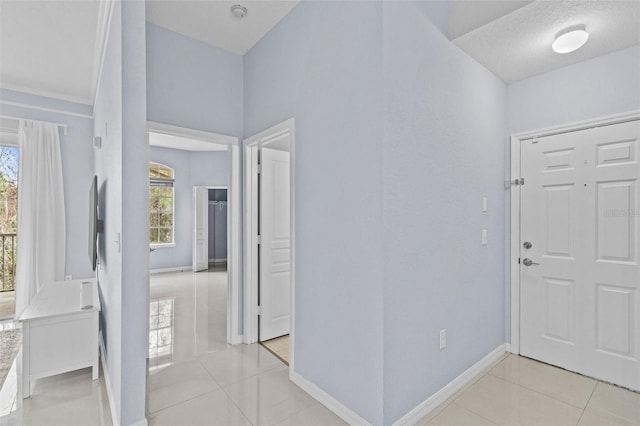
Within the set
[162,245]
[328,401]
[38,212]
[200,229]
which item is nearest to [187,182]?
[200,229]

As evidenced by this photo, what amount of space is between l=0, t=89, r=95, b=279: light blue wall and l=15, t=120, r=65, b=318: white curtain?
0.41 ft

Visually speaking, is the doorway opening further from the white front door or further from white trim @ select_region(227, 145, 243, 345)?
white trim @ select_region(227, 145, 243, 345)

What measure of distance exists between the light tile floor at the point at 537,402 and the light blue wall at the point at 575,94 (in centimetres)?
56

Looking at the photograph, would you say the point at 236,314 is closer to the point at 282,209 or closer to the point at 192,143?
the point at 282,209

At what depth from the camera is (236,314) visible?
3.26 m

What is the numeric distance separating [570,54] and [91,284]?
15.9 feet

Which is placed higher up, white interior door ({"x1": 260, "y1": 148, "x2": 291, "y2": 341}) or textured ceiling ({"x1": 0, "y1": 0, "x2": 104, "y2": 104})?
textured ceiling ({"x1": 0, "y1": 0, "x2": 104, "y2": 104})

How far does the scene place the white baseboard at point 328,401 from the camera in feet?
6.51

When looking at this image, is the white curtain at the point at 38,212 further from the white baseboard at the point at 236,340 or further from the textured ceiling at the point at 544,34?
the textured ceiling at the point at 544,34

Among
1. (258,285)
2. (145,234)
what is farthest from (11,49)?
(258,285)

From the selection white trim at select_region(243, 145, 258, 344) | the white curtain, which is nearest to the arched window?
the white curtain

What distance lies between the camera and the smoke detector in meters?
2.55

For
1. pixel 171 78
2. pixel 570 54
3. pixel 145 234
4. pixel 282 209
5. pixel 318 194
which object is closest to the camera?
pixel 145 234

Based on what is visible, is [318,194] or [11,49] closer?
[318,194]
